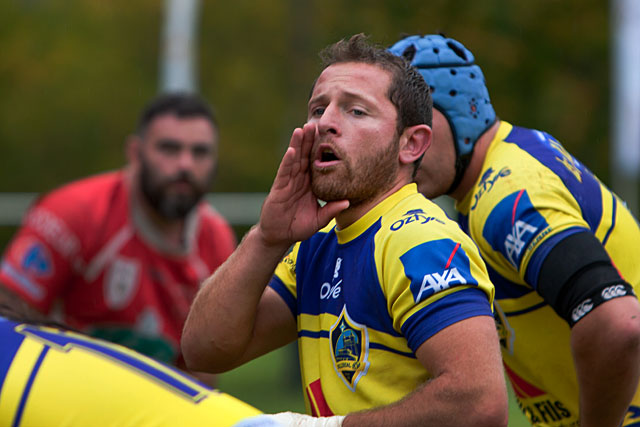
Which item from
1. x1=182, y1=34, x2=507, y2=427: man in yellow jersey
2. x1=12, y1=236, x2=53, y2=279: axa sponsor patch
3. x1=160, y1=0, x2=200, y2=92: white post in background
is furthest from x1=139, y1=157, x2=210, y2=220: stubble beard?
x1=160, y1=0, x2=200, y2=92: white post in background

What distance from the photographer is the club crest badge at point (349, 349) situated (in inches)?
100

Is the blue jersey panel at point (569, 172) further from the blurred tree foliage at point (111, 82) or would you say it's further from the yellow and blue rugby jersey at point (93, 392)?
the blurred tree foliage at point (111, 82)

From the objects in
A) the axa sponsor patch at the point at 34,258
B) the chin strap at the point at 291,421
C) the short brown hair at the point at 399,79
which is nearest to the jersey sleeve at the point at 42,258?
the axa sponsor patch at the point at 34,258

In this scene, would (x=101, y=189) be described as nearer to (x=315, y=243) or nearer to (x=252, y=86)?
(x=315, y=243)

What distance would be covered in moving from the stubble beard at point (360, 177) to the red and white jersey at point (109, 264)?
3611 mm

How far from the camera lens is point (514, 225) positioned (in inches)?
117

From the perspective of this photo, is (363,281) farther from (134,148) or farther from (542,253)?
(134,148)

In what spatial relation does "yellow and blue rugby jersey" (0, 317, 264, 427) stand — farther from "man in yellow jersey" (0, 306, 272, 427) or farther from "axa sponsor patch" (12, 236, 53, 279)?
"axa sponsor patch" (12, 236, 53, 279)

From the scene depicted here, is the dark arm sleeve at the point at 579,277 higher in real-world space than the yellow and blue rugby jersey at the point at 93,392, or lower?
higher

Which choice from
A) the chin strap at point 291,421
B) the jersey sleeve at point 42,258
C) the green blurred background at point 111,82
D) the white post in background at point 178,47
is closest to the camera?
the chin strap at point 291,421

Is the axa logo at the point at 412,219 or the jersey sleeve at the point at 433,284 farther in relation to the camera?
the axa logo at the point at 412,219

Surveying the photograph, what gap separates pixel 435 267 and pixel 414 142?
0.58 m

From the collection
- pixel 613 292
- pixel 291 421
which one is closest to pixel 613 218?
pixel 613 292

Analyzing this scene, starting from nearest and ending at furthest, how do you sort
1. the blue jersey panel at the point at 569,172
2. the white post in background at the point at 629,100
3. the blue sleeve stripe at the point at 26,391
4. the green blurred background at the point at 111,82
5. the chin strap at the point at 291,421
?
the chin strap at the point at 291,421 → the blue sleeve stripe at the point at 26,391 → the blue jersey panel at the point at 569,172 → the white post in background at the point at 629,100 → the green blurred background at the point at 111,82
